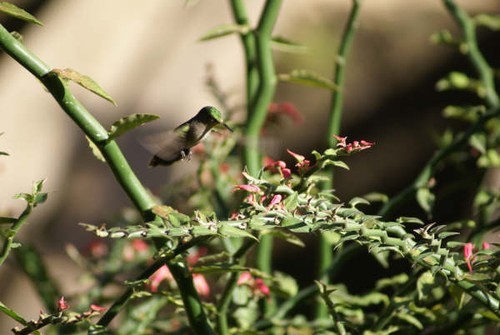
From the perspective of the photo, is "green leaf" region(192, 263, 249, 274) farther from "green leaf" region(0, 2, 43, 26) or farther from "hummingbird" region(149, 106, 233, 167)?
"green leaf" region(0, 2, 43, 26)

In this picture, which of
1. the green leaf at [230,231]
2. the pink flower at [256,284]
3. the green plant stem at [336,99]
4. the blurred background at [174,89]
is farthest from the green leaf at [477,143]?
the blurred background at [174,89]

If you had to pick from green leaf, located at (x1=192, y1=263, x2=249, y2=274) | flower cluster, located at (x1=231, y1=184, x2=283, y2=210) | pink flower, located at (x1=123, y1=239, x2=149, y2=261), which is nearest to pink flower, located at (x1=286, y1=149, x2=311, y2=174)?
flower cluster, located at (x1=231, y1=184, x2=283, y2=210)

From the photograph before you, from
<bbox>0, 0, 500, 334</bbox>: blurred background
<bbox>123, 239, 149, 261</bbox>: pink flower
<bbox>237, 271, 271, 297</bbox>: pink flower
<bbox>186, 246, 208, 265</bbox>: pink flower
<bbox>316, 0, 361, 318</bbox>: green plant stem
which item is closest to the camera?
<bbox>237, 271, 271, 297</bbox>: pink flower

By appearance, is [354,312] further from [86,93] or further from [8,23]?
[8,23]

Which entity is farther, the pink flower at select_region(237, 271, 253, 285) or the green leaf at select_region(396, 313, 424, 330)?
the pink flower at select_region(237, 271, 253, 285)

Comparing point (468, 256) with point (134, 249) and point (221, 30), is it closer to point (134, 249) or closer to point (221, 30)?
point (221, 30)

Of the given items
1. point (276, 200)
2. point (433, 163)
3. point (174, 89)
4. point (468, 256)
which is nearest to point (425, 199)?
point (433, 163)

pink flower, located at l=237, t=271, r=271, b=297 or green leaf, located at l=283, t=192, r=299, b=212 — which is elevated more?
green leaf, located at l=283, t=192, r=299, b=212
